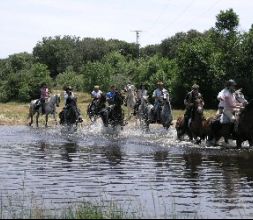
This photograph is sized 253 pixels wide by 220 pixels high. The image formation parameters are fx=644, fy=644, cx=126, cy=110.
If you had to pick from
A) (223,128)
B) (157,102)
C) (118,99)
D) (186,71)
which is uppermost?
(186,71)

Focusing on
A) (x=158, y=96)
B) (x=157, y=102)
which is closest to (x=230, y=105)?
(x=158, y=96)

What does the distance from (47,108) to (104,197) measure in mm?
24620

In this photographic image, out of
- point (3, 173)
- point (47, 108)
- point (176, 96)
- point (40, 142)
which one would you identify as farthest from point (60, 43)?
point (3, 173)

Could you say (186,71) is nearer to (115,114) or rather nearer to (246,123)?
(115,114)

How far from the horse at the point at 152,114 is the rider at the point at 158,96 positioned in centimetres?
16

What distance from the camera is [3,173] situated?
47.7 ft

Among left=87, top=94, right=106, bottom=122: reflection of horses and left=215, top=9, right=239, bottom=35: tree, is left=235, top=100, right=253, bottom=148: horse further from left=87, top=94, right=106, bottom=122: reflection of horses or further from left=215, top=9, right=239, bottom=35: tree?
left=215, top=9, right=239, bottom=35: tree

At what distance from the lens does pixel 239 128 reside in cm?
2020

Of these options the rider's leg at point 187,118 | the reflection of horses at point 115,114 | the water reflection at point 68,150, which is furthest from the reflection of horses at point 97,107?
the rider's leg at point 187,118

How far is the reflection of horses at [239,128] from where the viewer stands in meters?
20.0

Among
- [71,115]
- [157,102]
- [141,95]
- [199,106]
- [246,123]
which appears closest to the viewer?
[246,123]

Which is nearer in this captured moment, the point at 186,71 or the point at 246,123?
the point at 246,123

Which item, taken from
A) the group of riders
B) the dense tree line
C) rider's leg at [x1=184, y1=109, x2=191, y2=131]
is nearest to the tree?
the dense tree line

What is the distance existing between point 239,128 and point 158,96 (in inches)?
337
